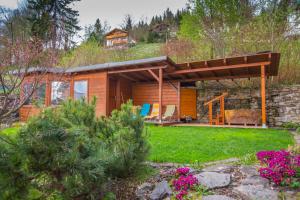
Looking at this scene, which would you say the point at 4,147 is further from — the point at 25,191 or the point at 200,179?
the point at 200,179

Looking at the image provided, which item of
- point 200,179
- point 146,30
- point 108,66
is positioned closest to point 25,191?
point 200,179

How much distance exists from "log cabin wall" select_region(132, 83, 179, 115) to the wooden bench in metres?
2.61

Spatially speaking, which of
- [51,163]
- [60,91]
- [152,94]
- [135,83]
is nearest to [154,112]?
[152,94]

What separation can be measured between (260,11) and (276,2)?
34.6 inches

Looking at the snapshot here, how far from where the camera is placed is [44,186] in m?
1.97

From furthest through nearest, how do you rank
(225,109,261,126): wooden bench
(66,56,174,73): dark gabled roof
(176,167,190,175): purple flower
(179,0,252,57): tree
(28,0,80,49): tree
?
(179,0,252,57): tree
(225,109,261,126): wooden bench
(66,56,174,73): dark gabled roof
(28,0,80,49): tree
(176,167,190,175): purple flower

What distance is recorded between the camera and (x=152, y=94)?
12.1 metres

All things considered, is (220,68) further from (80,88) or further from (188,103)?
(80,88)

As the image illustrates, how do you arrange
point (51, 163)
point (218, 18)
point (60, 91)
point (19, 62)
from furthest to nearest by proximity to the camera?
point (218, 18) → point (60, 91) → point (19, 62) → point (51, 163)

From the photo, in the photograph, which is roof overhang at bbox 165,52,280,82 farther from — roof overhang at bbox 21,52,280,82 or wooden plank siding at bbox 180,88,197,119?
wooden plank siding at bbox 180,88,197,119

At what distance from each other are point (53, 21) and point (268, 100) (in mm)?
8865

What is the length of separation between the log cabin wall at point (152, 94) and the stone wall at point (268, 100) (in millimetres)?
1253

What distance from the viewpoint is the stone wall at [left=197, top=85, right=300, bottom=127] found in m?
9.45

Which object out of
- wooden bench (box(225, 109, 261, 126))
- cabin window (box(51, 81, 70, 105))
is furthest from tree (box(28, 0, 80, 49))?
wooden bench (box(225, 109, 261, 126))
